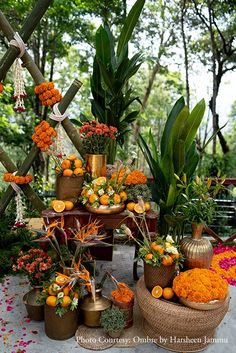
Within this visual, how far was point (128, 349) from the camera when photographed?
219 centimetres

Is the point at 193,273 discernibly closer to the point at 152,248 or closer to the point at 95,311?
the point at 152,248

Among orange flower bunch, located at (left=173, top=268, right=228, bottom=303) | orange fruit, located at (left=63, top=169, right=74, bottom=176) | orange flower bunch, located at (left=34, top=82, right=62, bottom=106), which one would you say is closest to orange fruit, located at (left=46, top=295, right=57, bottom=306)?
orange flower bunch, located at (left=173, top=268, right=228, bottom=303)

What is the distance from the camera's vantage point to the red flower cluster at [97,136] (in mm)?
2674

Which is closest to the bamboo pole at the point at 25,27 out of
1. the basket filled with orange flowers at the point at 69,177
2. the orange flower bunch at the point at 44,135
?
the orange flower bunch at the point at 44,135

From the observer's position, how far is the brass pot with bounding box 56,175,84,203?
2.62 meters

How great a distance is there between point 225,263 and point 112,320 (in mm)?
1671

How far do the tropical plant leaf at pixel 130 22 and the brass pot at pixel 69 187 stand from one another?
148cm

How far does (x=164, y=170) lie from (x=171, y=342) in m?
1.30

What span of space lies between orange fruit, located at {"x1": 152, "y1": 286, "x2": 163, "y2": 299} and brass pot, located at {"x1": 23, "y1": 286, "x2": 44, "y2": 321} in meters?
0.84

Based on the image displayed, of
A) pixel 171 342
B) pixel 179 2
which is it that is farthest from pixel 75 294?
pixel 179 2

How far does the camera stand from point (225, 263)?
3447 millimetres

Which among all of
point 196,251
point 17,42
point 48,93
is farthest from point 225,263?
point 17,42

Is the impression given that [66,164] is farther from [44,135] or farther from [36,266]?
[36,266]

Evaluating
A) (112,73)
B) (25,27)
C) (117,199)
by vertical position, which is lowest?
(117,199)
